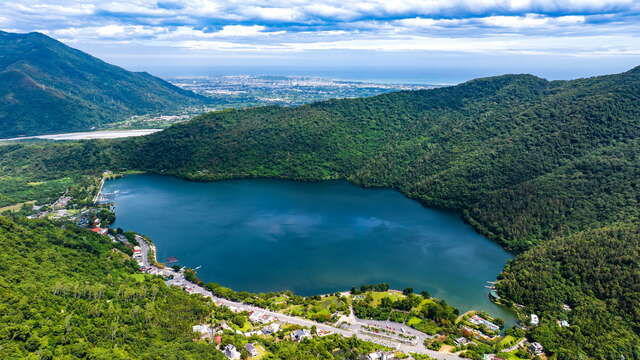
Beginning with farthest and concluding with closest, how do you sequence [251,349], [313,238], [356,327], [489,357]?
[313,238] → [356,327] → [489,357] → [251,349]

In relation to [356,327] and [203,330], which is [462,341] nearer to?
[356,327]

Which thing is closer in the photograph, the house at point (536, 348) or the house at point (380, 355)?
the house at point (380, 355)

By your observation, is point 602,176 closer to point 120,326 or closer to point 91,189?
point 120,326

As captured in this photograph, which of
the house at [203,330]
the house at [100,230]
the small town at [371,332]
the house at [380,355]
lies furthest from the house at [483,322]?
the house at [100,230]

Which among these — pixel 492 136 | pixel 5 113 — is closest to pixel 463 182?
pixel 492 136

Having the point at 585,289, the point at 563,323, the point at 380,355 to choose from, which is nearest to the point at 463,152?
the point at 585,289

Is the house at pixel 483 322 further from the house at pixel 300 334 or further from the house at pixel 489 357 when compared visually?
the house at pixel 300 334
